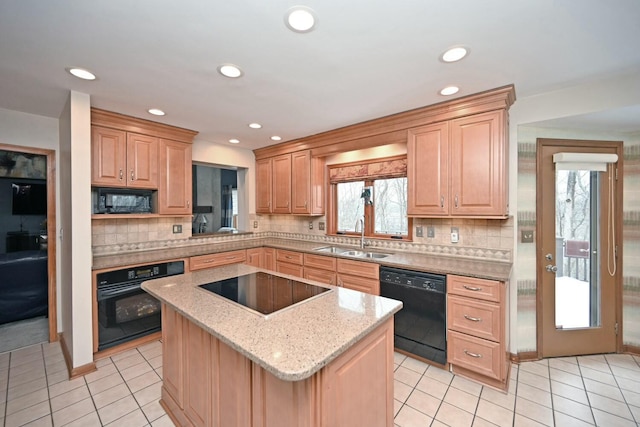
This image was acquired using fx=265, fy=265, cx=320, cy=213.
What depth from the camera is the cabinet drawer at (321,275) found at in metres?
3.07

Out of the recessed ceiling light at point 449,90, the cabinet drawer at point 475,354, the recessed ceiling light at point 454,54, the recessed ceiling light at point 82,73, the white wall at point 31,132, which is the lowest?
the cabinet drawer at point 475,354

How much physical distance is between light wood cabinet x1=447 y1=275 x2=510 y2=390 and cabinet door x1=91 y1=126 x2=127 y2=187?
339cm

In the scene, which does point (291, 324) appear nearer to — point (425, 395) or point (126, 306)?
point (425, 395)

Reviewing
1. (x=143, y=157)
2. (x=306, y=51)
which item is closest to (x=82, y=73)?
(x=143, y=157)

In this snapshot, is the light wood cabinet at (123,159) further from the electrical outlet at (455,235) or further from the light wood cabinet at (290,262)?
the electrical outlet at (455,235)

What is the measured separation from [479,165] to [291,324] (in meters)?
2.10

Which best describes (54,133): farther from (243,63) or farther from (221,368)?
(221,368)

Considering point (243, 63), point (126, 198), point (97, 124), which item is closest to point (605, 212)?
point (243, 63)

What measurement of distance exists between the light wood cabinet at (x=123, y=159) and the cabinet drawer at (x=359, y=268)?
2.35 metres

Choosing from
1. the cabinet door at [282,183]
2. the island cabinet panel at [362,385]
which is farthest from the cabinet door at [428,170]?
the cabinet door at [282,183]

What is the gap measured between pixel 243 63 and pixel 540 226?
292 cm

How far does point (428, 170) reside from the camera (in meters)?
2.60

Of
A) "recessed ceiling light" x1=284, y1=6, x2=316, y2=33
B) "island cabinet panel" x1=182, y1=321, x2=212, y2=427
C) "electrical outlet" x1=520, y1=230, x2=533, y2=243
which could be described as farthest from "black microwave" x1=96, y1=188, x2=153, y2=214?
"electrical outlet" x1=520, y1=230, x2=533, y2=243

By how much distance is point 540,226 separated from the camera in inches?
98.3
